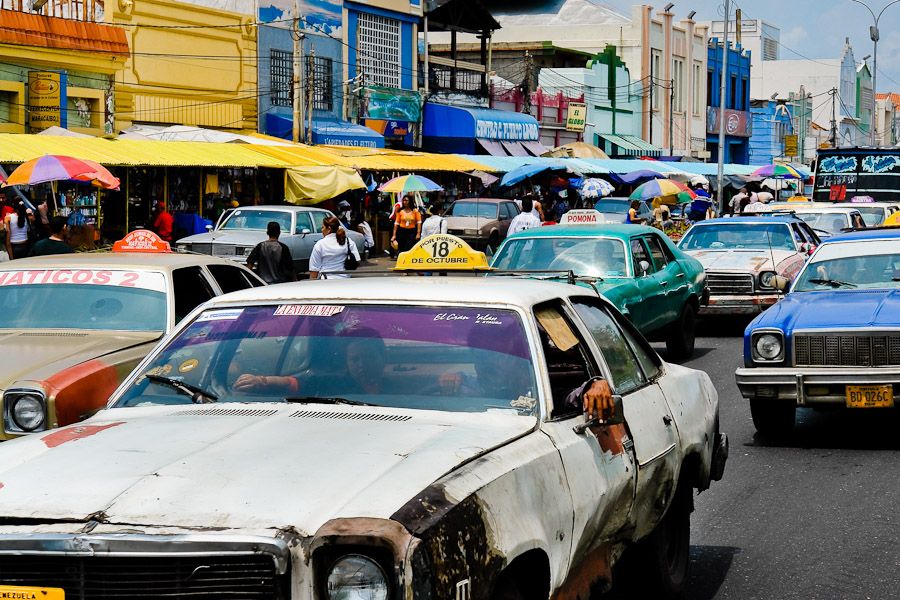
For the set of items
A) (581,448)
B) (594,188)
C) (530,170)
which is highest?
(530,170)

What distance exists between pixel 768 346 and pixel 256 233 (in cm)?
1546

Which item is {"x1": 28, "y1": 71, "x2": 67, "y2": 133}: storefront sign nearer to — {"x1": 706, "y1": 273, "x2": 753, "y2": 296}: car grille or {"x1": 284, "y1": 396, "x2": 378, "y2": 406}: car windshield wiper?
{"x1": 706, "y1": 273, "x2": 753, "y2": 296}: car grille

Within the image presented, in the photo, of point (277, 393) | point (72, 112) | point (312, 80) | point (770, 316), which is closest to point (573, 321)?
point (277, 393)

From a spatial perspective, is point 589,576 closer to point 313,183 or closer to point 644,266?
point 644,266

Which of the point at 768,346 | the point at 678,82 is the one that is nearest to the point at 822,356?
the point at 768,346

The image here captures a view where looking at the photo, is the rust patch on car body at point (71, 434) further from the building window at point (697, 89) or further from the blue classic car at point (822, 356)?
the building window at point (697, 89)

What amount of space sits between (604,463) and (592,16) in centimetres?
5959

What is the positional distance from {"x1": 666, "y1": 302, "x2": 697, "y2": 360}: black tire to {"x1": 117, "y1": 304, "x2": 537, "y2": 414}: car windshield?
10.2m

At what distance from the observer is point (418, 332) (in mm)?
4832

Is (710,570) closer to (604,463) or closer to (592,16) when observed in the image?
(604,463)

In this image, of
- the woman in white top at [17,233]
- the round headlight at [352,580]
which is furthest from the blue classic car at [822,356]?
the woman in white top at [17,233]

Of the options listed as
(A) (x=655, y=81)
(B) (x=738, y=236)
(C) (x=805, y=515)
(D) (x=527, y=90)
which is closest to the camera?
(C) (x=805, y=515)

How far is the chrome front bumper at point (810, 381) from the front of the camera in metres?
9.19

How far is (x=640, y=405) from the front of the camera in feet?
17.7
